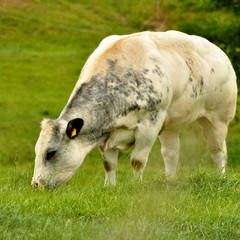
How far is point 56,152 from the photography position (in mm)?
10594

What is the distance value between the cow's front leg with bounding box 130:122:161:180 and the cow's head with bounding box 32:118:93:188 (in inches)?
41.2

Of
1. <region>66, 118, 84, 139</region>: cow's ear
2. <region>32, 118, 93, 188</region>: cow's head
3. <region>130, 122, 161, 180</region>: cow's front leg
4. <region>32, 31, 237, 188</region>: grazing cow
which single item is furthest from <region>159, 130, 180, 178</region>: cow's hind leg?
<region>66, 118, 84, 139</region>: cow's ear

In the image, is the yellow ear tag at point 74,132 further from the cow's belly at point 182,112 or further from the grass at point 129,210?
the cow's belly at point 182,112

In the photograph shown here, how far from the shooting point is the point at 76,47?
5162 cm

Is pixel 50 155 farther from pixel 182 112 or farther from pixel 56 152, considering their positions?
pixel 182 112

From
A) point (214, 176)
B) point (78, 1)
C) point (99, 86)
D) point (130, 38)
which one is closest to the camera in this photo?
point (214, 176)

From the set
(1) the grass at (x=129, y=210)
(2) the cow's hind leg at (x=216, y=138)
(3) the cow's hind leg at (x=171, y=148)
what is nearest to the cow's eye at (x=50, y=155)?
(1) the grass at (x=129, y=210)

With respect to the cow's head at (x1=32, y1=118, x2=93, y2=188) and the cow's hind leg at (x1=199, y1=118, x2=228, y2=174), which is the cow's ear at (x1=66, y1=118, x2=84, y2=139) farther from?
the cow's hind leg at (x1=199, y1=118, x2=228, y2=174)

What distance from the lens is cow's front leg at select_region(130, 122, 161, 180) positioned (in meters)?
11.4

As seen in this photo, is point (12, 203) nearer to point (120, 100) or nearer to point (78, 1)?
point (120, 100)

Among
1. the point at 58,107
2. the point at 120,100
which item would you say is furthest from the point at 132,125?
the point at 58,107

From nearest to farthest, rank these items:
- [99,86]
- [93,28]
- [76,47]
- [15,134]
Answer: [99,86] → [15,134] → [76,47] → [93,28]

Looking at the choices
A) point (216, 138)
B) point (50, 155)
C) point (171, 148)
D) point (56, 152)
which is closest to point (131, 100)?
point (56, 152)

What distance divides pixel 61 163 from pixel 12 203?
Answer: 228cm
